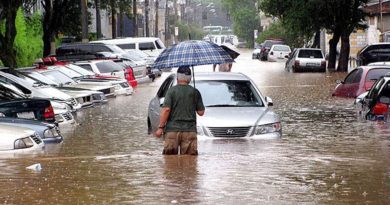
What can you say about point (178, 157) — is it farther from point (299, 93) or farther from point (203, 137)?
point (299, 93)

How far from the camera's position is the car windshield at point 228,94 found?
1669 centimetres

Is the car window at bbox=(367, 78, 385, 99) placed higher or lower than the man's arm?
lower

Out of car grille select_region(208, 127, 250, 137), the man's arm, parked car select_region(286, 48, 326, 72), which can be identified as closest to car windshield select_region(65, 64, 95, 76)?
car grille select_region(208, 127, 250, 137)

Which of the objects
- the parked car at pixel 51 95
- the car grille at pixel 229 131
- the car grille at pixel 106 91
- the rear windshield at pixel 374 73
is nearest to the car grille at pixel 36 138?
the car grille at pixel 229 131

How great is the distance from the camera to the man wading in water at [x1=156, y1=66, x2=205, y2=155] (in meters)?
12.3

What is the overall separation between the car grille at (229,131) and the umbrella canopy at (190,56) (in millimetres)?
1129

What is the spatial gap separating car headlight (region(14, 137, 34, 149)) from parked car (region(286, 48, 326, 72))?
127 feet

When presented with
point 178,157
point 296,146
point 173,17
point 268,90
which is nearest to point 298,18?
point 268,90

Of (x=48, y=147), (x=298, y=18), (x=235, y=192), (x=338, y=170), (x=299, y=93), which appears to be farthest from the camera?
(x=298, y=18)

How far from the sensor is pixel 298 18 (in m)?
48.9

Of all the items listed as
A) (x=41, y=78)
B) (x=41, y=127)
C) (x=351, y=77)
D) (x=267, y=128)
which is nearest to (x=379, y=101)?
(x=267, y=128)

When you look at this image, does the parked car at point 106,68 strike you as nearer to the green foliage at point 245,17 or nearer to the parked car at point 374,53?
the parked car at point 374,53

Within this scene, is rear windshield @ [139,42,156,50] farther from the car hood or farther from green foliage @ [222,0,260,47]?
green foliage @ [222,0,260,47]

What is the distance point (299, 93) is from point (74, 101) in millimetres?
11751
